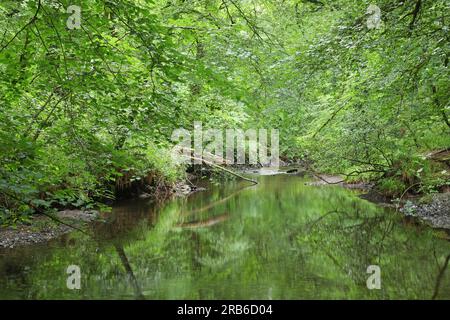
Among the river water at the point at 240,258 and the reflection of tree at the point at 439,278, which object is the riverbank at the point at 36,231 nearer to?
the river water at the point at 240,258

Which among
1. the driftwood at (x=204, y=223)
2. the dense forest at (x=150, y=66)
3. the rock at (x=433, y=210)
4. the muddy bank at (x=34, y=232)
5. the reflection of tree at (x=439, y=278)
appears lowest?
the reflection of tree at (x=439, y=278)

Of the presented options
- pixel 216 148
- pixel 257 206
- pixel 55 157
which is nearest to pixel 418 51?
pixel 55 157

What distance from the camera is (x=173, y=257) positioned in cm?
840

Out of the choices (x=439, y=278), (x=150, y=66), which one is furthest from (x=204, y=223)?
(x=150, y=66)

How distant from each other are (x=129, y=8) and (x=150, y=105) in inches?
44.2

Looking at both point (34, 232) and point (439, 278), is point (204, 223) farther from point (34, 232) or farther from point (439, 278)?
point (439, 278)

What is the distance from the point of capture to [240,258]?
27.2 ft

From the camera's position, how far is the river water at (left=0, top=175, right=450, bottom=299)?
20.9 ft

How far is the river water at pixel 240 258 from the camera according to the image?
250 inches

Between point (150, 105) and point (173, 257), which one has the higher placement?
point (150, 105)

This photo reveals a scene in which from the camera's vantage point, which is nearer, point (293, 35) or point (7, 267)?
point (7, 267)

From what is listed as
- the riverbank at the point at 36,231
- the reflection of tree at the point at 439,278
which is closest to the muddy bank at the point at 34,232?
the riverbank at the point at 36,231

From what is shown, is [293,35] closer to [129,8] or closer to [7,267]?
[129,8]

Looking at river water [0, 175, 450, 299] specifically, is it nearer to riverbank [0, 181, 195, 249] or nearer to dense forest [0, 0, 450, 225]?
riverbank [0, 181, 195, 249]
